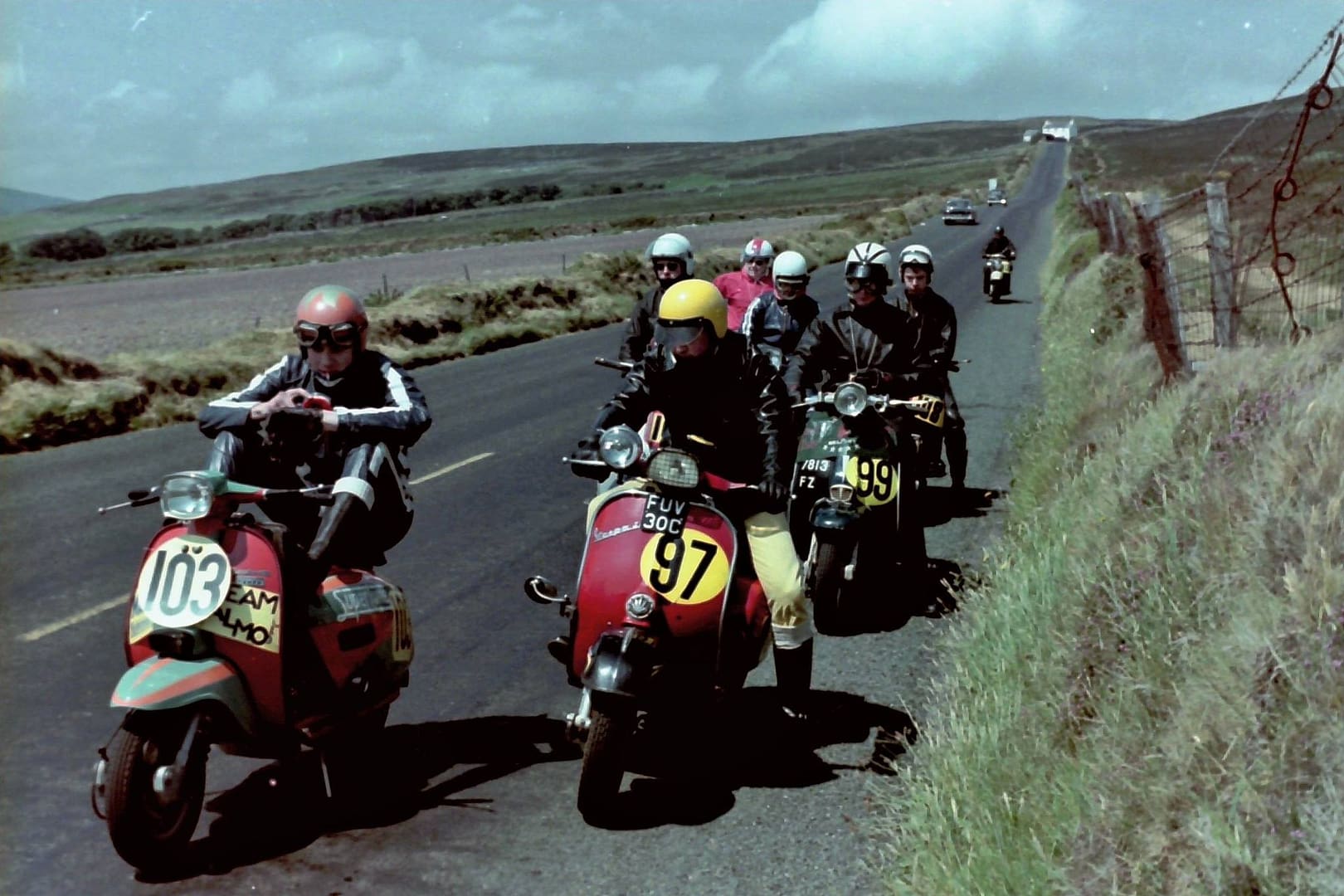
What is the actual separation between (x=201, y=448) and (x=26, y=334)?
2211 centimetres

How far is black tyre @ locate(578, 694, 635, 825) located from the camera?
201 inches

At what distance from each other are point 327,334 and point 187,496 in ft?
4.22

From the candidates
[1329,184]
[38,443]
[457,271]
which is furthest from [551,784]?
[457,271]

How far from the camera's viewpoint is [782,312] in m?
11.5

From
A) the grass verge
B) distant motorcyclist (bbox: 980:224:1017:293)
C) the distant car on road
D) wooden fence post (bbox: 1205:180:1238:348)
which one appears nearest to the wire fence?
wooden fence post (bbox: 1205:180:1238:348)

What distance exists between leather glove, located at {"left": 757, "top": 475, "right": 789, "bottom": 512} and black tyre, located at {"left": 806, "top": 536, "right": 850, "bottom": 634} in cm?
198

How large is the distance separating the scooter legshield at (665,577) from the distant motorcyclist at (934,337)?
14.7ft

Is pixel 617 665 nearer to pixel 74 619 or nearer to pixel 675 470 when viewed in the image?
pixel 675 470

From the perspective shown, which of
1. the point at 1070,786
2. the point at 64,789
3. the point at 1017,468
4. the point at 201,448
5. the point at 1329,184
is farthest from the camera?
the point at 1329,184

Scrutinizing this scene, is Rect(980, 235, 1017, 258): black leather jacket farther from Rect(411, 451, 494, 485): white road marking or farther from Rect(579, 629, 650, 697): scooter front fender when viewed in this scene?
Rect(579, 629, 650, 697): scooter front fender

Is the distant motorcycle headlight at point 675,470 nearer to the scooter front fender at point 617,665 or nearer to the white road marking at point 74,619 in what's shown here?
the scooter front fender at point 617,665

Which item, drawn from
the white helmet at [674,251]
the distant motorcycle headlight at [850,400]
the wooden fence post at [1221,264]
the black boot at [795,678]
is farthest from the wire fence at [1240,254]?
the black boot at [795,678]

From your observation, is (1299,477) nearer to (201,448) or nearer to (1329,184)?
(201,448)

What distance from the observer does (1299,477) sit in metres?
4.98
